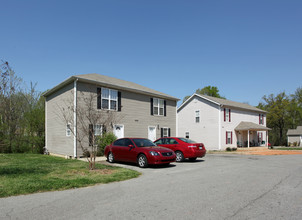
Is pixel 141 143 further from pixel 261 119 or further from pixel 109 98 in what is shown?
pixel 261 119

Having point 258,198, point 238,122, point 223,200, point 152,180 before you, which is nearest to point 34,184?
point 152,180

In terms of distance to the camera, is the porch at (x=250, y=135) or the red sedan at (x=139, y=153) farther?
the porch at (x=250, y=135)

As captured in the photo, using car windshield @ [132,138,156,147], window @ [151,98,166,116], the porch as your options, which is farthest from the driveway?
the porch

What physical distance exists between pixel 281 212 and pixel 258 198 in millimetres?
1029

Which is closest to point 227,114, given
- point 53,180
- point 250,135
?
point 250,135

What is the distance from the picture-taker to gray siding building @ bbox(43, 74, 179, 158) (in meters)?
15.7

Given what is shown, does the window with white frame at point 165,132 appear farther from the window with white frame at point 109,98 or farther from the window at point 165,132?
the window with white frame at point 109,98

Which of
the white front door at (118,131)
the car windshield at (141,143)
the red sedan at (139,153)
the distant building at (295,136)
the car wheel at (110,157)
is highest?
the white front door at (118,131)

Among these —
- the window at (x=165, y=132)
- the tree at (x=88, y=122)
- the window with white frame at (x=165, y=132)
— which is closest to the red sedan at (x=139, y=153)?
the tree at (x=88, y=122)

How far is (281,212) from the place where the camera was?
4.69 meters

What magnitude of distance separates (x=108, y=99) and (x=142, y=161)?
293 inches

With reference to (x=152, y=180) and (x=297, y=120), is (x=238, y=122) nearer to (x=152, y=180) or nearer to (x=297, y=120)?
(x=152, y=180)

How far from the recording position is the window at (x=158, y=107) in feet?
67.6

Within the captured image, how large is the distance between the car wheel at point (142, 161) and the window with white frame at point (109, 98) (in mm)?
6753
